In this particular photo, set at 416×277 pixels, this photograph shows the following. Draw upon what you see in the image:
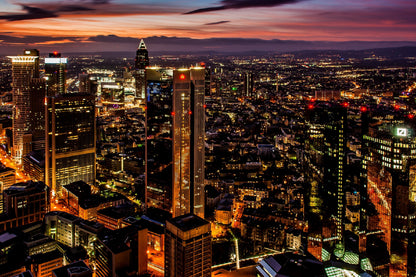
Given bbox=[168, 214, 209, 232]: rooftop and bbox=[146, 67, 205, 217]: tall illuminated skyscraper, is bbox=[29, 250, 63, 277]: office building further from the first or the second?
bbox=[168, 214, 209, 232]: rooftop

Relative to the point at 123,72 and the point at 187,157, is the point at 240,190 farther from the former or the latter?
the point at 123,72

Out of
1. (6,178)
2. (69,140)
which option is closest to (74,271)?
(69,140)

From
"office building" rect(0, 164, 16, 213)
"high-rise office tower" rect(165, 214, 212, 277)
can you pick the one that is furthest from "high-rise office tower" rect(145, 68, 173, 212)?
"office building" rect(0, 164, 16, 213)

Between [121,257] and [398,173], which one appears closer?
[121,257]

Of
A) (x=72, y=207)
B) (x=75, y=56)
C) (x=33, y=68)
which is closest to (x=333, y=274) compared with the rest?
(x=72, y=207)

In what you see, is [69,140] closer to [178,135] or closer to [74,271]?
[178,135]

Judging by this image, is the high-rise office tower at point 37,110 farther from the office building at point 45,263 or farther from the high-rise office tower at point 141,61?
the high-rise office tower at point 141,61
